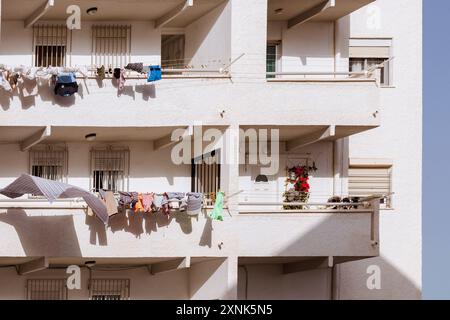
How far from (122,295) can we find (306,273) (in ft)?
16.4

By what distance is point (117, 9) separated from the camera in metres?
54.5

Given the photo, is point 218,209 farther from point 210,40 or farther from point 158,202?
point 210,40

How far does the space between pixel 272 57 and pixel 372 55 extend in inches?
117

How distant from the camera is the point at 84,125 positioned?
52906 mm

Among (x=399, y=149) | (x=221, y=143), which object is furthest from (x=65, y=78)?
(x=399, y=149)

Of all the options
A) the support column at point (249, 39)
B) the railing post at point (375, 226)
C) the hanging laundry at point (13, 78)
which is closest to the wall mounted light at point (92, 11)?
the hanging laundry at point (13, 78)

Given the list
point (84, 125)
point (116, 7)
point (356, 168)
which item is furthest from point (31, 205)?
point (356, 168)

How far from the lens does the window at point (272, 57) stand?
56.0 m

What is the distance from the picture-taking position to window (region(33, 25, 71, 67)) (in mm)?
55281

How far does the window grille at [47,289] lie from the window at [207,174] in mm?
4397

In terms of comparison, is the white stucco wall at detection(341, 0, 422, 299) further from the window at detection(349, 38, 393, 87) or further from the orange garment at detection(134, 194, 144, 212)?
the orange garment at detection(134, 194, 144, 212)
